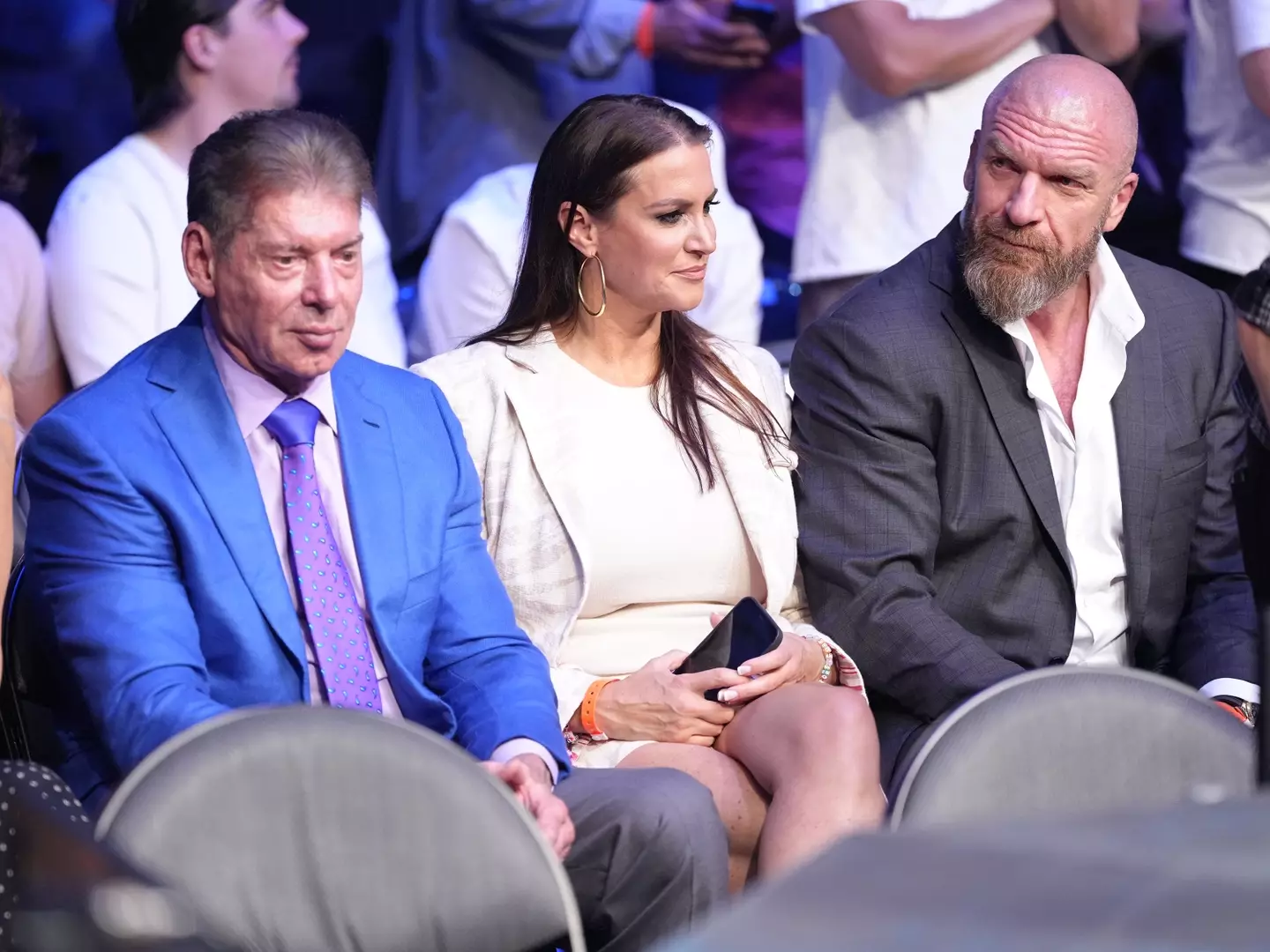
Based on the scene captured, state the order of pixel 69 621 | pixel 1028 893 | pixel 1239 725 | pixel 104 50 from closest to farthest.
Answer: pixel 1028 893, pixel 1239 725, pixel 69 621, pixel 104 50

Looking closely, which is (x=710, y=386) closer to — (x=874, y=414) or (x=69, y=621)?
(x=874, y=414)

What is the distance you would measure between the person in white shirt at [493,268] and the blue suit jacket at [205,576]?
129cm

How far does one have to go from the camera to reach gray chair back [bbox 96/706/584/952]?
5.74ft

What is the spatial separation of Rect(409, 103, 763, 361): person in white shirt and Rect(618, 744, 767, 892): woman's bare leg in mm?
1344

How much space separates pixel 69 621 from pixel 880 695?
1292 millimetres

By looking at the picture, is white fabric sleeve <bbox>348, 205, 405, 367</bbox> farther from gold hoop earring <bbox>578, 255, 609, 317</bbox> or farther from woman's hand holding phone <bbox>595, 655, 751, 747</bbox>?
woman's hand holding phone <bbox>595, 655, 751, 747</bbox>

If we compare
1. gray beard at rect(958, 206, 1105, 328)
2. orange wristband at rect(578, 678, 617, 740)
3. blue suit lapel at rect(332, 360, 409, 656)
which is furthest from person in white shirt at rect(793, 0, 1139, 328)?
blue suit lapel at rect(332, 360, 409, 656)

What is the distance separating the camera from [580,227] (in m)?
3.04

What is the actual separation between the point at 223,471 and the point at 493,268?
1.56 m

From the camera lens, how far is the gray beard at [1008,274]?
117 inches

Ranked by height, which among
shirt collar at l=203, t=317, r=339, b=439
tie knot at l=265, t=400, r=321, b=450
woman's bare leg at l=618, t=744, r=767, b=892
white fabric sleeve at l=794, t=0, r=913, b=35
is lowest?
woman's bare leg at l=618, t=744, r=767, b=892

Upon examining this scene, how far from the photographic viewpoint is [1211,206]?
13.1 feet

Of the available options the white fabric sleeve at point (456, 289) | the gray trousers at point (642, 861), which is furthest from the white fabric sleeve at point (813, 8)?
the gray trousers at point (642, 861)

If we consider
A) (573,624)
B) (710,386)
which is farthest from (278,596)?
(710,386)
